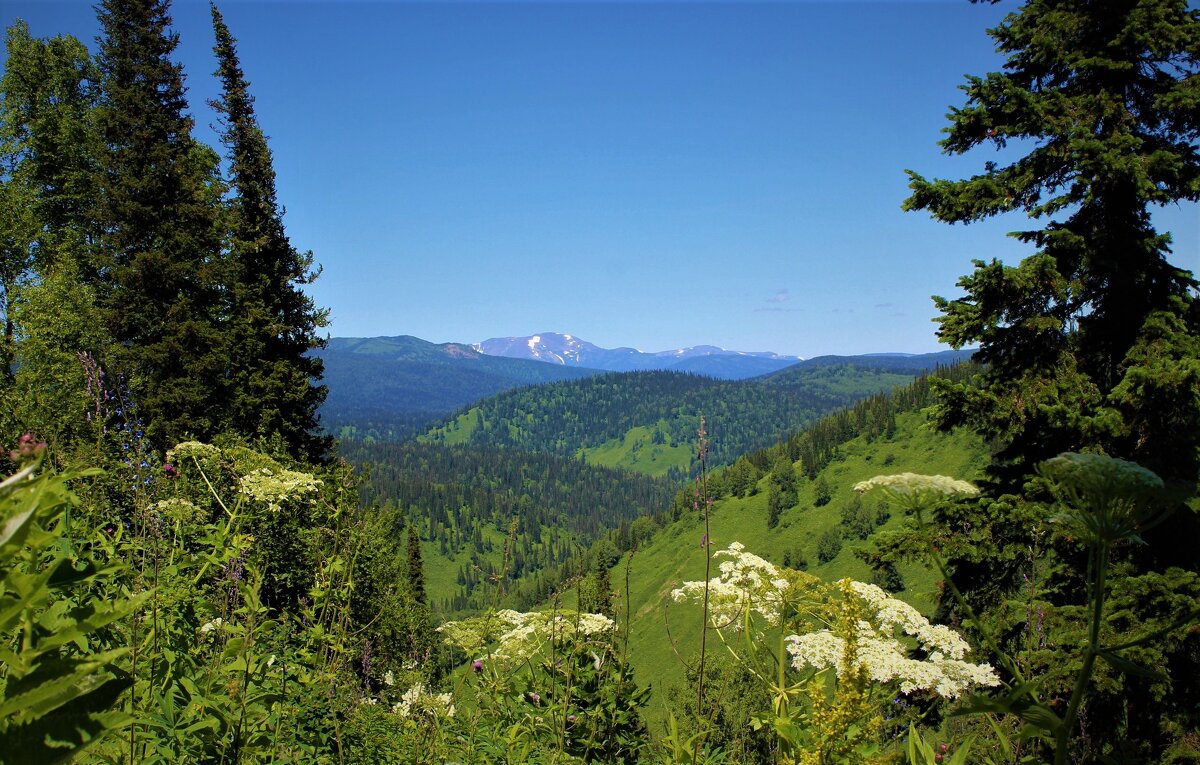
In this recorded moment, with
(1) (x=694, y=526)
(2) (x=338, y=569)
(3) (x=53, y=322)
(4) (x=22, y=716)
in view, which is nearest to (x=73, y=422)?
(3) (x=53, y=322)

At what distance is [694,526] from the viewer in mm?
159500

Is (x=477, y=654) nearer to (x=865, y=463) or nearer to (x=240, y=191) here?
(x=240, y=191)

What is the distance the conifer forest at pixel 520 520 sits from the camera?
193 cm

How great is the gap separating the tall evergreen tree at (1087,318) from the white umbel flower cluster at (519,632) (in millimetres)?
6177

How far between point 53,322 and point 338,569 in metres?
19.0

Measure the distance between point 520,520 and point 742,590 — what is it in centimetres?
800

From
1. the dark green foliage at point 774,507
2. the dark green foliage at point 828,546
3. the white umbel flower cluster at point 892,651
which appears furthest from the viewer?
the dark green foliage at point 774,507

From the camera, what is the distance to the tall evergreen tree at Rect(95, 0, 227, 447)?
18594 millimetres

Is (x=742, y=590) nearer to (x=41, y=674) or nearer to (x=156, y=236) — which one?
(x=41, y=674)

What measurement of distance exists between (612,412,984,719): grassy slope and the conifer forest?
10583 centimetres

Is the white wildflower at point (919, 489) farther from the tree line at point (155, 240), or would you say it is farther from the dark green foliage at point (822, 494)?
the dark green foliage at point (822, 494)

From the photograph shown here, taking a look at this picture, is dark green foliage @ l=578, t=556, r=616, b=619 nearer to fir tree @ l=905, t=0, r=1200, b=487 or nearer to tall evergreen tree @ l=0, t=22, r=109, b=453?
fir tree @ l=905, t=0, r=1200, b=487

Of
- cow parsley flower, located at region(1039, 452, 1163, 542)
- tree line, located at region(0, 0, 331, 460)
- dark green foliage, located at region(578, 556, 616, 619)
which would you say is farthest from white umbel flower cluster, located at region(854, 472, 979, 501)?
tree line, located at region(0, 0, 331, 460)

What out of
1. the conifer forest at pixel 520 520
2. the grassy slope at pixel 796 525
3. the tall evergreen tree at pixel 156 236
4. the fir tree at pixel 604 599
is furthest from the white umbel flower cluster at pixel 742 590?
the grassy slope at pixel 796 525
